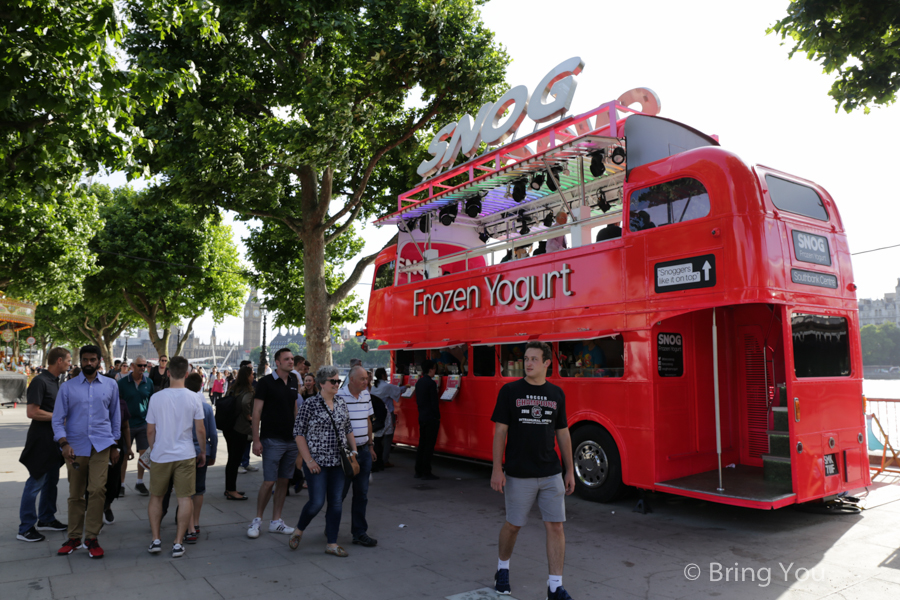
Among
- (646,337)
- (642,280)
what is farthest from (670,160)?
(646,337)

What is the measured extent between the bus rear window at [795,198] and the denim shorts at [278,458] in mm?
6019

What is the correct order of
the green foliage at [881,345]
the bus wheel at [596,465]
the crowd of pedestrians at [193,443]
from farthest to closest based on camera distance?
the green foliage at [881,345] < the bus wheel at [596,465] < the crowd of pedestrians at [193,443]

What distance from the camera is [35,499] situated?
5.98 m

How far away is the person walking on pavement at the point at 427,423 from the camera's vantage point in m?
10.1

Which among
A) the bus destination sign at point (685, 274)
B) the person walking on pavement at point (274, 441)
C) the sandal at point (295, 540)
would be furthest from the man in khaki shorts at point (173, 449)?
the bus destination sign at point (685, 274)

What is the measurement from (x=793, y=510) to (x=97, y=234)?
30.5 metres

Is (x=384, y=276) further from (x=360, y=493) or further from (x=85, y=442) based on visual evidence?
(x=85, y=442)

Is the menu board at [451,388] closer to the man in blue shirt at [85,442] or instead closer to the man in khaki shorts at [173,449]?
the man in khaki shorts at [173,449]

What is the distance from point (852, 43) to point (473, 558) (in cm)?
810

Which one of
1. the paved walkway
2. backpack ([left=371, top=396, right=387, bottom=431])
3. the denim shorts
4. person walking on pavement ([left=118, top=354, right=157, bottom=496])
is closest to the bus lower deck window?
the paved walkway

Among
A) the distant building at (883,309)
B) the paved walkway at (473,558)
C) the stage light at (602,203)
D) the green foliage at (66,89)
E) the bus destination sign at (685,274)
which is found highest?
the distant building at (883,309)

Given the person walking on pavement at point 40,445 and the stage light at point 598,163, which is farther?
→ the stage light at point 598,163

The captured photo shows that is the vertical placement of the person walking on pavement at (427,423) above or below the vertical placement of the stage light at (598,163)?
below

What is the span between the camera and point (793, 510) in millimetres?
7523
